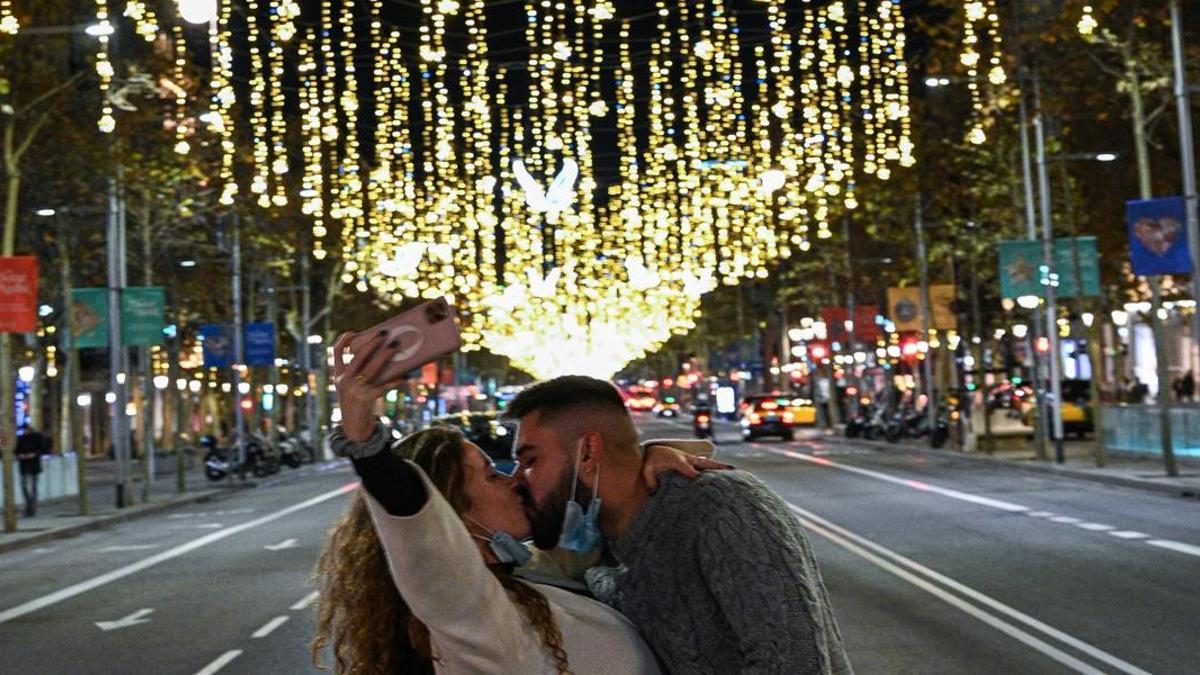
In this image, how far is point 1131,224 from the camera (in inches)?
1425

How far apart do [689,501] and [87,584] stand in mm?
21227

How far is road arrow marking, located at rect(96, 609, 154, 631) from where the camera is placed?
18703 mm

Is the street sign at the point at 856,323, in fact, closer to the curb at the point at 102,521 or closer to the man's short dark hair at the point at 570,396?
the curb at the point at 102,521

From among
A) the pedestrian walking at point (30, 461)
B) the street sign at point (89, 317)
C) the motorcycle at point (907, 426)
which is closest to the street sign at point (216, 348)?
the street sign at point (89, 317)

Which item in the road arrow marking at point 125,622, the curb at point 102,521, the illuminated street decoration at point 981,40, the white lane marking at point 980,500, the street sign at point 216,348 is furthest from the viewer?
the street sign at point 216,348

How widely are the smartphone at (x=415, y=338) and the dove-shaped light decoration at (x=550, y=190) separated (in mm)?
54705

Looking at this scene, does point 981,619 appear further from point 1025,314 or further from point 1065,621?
point 1025,314

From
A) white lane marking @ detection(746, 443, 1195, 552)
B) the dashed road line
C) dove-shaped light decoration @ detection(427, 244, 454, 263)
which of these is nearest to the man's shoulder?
white lane marking @ detection(746, 443, 1195, 552)

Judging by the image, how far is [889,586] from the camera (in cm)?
1948

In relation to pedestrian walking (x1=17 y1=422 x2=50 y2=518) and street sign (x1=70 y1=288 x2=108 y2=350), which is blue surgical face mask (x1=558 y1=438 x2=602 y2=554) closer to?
pedestrian walking (x1=17 y1=422 x2=50 y2=518)

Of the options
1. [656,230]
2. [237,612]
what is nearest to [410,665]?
[237,612]

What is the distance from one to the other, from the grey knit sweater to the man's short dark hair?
0.21 m

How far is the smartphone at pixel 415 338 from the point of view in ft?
11.8

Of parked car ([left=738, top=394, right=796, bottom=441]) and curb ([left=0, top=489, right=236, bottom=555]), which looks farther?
parked car ([left=738, top=394, right=796, bottom=441])
